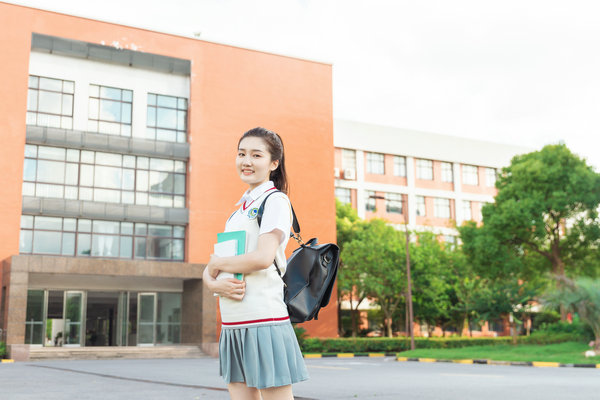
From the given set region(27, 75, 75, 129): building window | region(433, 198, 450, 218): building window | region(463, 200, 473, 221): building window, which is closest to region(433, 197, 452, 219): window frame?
region(433, 198, 450, 218): building window

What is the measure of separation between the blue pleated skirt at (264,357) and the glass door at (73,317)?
2750 cm

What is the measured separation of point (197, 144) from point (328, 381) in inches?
779

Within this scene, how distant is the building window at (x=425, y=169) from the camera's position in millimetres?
48344

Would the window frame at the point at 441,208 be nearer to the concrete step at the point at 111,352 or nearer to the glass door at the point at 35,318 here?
the concrete step at the point at 111,352

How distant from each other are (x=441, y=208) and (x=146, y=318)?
26.3m

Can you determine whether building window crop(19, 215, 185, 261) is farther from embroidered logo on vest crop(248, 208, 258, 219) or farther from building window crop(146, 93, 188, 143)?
embroidered logo on vest crop(248, 208, 258, 219)

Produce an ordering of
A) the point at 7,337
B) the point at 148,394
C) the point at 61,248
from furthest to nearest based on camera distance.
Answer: the point at 61,248
the point at 7,337
the point at 148,394

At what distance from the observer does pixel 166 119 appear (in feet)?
101

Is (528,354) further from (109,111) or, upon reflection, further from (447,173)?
(447,173)

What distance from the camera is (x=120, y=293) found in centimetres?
2962

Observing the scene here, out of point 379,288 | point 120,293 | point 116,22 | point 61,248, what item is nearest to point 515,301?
point 379,288

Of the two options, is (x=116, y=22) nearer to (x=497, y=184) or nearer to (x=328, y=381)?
(x=497, y=184)

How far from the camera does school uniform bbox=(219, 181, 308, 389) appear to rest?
2773 mm

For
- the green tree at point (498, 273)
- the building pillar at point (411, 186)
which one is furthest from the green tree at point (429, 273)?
the building pillar at point (411, 186)
